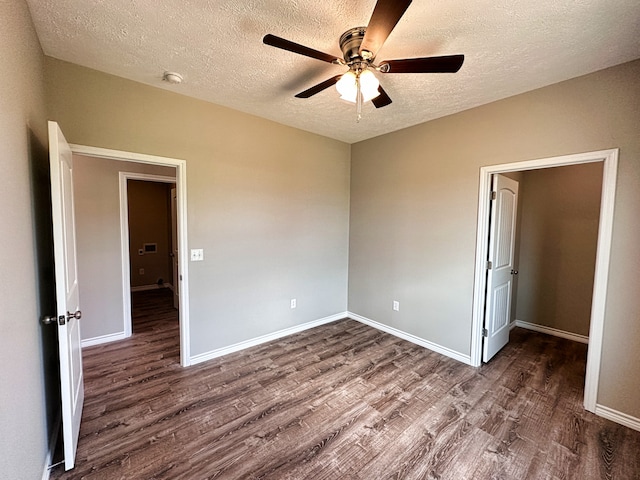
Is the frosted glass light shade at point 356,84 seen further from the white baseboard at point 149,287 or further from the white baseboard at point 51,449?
the white baseboard at point 149,287

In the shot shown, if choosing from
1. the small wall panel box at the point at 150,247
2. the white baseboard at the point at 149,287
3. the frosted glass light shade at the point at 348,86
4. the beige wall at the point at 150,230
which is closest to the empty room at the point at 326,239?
the frosted glass light shade at the point at 348,86

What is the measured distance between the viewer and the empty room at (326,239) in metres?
1.56

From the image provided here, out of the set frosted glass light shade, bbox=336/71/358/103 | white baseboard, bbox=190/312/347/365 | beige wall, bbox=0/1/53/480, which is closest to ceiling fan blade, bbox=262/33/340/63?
frosted glass light shade, bbox=336/71/358/103

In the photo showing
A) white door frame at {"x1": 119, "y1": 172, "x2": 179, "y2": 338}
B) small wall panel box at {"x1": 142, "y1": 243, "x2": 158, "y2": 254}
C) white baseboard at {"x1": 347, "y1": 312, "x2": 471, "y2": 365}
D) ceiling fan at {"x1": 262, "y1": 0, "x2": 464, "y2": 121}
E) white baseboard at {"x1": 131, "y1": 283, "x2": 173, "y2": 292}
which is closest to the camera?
ceiling fan at {"x1": 262, "y1": 0, "x2": 464, "y2": 121}

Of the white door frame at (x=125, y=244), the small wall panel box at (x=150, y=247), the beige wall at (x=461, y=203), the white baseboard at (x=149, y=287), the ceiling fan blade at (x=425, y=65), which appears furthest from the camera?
the small wall panel box at (x=150, y=247)

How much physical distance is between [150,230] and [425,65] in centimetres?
609

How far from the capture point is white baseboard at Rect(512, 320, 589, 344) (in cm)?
346

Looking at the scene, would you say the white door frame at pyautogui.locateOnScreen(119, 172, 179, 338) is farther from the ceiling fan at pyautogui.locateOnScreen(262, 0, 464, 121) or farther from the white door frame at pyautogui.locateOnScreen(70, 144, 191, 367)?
the ceiling fan at pyautogui.locateOnScreen(262, 0, 464, 121)

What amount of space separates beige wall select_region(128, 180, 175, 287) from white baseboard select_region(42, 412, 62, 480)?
4.19 meters

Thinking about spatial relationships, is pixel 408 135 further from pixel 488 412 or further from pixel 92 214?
pixel 92 214

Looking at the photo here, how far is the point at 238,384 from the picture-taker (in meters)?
2.51

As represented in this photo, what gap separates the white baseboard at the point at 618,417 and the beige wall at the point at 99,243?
16.0 feet

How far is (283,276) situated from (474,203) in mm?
2326

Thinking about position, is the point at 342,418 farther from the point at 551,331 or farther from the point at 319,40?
the point at 551,331
